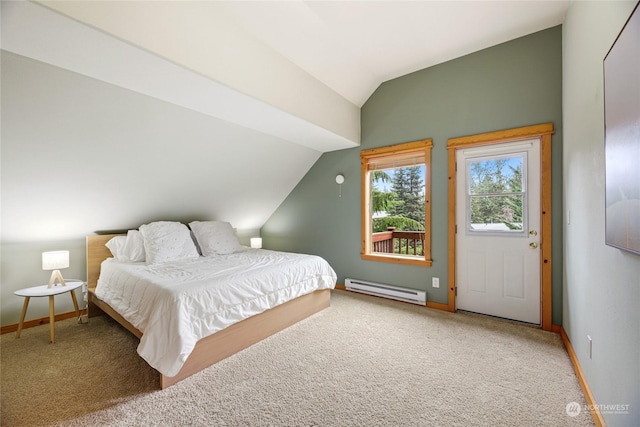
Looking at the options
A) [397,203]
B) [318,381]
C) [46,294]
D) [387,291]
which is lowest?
[318,381]

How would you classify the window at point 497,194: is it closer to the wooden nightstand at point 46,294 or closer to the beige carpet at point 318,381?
the beige carpet at point 318,381

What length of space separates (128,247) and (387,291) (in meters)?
3.23

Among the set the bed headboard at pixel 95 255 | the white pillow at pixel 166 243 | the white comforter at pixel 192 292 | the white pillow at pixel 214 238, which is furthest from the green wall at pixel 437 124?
the bed headboard at pixel 95 255

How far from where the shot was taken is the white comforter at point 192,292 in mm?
1841

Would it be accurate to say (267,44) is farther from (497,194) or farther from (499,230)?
(499,230)

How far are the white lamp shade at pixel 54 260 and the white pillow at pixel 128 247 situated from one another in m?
0.46

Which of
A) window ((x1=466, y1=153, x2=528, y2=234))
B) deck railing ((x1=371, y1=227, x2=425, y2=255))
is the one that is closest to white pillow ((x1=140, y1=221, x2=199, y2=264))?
deck railing ((x1=371, y1=227, x2=425, y2=255))

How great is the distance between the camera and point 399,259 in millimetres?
3598

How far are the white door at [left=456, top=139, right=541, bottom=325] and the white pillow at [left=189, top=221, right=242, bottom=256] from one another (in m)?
2.91

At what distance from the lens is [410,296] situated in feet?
11.2

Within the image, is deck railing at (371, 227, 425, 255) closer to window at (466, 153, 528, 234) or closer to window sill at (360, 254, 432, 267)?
window sill at (360, 254, 432, 267)

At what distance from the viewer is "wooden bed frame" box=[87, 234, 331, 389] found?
204 centimetres

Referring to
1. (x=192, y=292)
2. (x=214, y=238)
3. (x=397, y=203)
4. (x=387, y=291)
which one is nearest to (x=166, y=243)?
(x=214, y=238)

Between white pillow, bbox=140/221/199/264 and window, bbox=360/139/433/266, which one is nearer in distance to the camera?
white pillow, bbox=140/221/199/264
